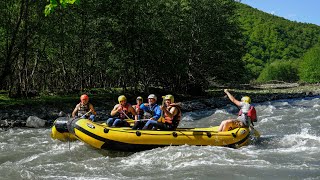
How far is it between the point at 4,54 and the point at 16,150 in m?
13.2

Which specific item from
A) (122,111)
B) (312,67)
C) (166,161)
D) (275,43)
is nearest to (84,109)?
(122,111)

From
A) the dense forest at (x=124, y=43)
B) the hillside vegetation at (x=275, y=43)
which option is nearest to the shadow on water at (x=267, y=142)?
the dense forest at (x=124, y=43)

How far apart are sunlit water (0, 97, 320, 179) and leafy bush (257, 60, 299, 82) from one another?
293 ft

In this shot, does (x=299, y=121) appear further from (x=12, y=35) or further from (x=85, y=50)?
(x=85, y=50)

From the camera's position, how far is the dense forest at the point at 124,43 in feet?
74.0

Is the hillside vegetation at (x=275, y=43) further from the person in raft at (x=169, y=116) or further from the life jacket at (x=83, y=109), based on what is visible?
the person in raft at (x=169, y=116)

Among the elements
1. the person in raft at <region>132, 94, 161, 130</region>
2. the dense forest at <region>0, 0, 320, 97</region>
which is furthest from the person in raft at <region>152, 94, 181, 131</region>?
the dense forest at <region>0, 0, 320, 97</region>

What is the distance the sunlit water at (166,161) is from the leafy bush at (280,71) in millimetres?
89177

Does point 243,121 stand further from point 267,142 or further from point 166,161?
point 166,161

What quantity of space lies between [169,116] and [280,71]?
93223 millimetres

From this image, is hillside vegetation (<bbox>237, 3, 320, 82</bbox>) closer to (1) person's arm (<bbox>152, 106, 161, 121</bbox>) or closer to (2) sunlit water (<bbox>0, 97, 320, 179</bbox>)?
(1) person's arm (<bbox>152, 106, 161, 121</bbox>)

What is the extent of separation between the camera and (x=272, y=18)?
4124 inches

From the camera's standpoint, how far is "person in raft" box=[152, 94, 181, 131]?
11273 millimetres

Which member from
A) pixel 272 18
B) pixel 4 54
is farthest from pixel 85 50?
pixel 272 18
